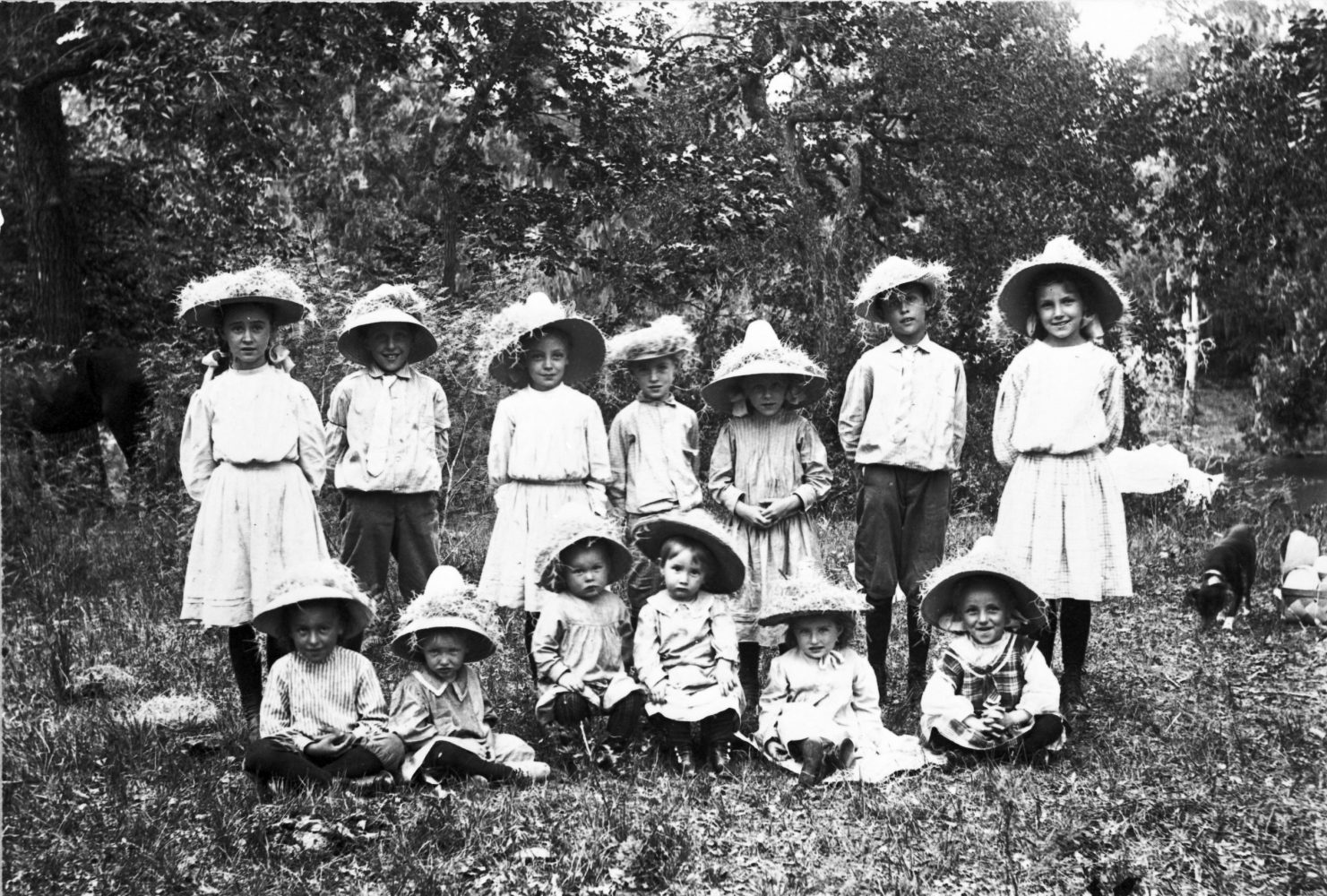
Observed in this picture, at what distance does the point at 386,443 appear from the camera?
6.35m

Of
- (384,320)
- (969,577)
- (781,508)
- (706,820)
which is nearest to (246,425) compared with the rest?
(384,320)

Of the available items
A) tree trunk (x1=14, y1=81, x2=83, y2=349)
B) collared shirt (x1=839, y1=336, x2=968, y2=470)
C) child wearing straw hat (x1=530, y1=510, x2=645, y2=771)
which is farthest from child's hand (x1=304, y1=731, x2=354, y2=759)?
tree trunk (x1=14, y1=81, x2=83, y2=349)

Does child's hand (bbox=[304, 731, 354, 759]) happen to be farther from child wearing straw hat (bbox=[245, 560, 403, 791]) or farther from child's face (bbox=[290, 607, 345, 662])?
child's face (bbox=[290, 607, 345, 662])

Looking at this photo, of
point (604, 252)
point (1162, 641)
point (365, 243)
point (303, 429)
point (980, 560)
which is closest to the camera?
point (980, 560)

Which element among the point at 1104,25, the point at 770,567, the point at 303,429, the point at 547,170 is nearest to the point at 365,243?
the point at 547,170

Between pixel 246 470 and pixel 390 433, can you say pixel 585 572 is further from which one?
pixel 246 470

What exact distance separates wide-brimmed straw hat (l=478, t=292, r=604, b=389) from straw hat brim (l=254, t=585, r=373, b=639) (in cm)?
159

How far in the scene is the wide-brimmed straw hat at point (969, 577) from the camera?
5.68 m

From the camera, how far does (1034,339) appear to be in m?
6.54

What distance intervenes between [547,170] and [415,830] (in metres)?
5.83

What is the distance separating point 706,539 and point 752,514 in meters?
0.56

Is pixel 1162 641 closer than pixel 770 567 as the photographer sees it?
No

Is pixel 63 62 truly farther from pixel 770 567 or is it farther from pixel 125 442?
pixel 770 567

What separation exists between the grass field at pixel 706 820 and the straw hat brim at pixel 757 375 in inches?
65.5
